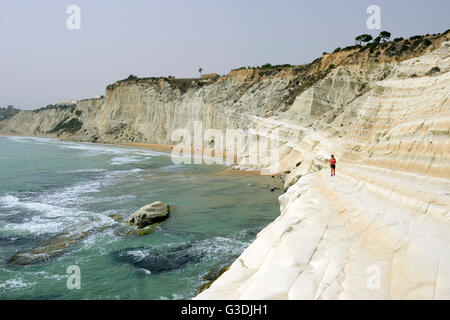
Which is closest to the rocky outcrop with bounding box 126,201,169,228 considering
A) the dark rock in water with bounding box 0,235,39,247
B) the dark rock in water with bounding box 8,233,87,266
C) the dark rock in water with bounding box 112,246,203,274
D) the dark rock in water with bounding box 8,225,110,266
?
the dark rock in water with bounding box 8,225,110,266

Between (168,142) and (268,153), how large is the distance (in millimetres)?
41899

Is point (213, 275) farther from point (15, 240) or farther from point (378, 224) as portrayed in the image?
point (15, 240)

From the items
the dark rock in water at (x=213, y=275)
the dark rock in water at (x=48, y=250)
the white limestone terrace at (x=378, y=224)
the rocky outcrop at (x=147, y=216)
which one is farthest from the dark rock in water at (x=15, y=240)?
the white limestone terrace at (x=378, y=224)

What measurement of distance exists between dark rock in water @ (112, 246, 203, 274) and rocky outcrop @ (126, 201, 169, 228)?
2.87 metres

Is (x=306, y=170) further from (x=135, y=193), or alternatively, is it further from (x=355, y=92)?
(x=355, y=92)

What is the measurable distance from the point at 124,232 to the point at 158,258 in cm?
339

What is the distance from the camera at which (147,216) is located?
51.1 ft

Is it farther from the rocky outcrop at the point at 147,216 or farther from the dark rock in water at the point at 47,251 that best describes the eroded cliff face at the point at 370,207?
the dark rock in water at the point at 47,251

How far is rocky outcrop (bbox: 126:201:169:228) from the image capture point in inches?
601

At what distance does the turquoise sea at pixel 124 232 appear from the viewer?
32.4 feet

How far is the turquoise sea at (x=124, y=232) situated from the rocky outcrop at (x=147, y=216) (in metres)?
0.47

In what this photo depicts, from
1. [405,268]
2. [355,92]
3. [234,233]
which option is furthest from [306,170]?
[355,92]

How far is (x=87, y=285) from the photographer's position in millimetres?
9852

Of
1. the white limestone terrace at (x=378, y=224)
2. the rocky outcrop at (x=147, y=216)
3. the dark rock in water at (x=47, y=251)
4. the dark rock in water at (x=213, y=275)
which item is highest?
the white limestone terrace at (x=378, y=224)
